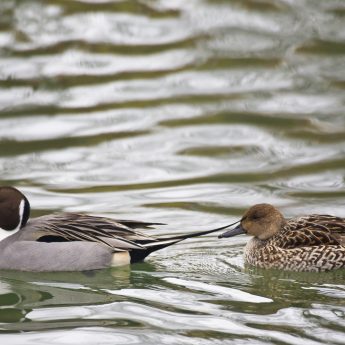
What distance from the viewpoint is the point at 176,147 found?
1233 centimetres

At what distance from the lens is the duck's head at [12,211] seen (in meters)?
8.82

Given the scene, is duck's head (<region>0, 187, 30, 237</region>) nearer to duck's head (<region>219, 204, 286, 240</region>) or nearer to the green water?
the green water

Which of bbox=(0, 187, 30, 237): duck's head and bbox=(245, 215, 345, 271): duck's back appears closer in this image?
bbox=(245, 215, 345, 271): duck's back

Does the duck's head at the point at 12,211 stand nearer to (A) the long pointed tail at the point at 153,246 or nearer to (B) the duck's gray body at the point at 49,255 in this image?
(B) the duck's gray body at the point at 49,255

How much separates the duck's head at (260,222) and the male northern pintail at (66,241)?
35cm

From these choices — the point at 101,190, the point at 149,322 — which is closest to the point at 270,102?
the point at 101,190

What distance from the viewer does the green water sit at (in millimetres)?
7469

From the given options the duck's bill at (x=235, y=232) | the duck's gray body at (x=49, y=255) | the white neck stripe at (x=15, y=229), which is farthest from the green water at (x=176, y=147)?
the white neck stripe at (x=15, y=229)

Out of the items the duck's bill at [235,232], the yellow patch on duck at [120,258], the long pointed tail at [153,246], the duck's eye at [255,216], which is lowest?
the yellow patch on duck at [120,258]

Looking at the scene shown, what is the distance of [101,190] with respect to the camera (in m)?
11.1

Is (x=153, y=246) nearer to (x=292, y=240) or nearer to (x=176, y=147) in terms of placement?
(x=292, y=240)

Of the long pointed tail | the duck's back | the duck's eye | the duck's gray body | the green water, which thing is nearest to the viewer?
the green water

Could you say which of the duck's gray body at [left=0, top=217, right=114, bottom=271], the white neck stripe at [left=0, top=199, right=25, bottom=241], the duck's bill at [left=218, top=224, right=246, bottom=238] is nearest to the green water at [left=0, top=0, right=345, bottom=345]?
the duck's gray body at [left=0, top=217, right=114, bottom=271]

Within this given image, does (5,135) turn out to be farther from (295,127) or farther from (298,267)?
(298,267)
